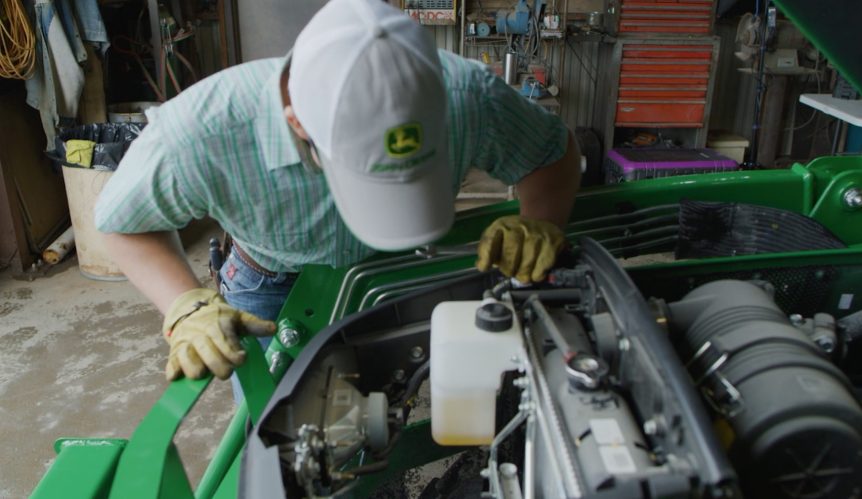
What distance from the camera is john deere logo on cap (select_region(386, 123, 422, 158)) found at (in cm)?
92

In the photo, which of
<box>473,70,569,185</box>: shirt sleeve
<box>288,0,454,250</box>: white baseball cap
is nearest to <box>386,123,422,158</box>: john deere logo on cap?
<box>288,0,454,250</box>: white baseball cap

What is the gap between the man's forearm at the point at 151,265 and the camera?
1.30 m

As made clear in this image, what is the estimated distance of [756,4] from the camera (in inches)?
152

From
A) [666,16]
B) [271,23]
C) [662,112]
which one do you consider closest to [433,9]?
[271,23]

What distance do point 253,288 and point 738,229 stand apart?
44.4 inches

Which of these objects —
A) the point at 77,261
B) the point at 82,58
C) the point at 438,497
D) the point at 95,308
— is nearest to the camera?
the point at 438,497

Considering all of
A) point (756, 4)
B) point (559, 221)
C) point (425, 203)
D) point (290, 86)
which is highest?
point (756, 4)

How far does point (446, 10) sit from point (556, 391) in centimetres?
366

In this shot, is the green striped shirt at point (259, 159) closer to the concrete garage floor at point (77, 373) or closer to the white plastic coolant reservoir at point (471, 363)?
the white plastic coolant reservoir at point (471, 363)

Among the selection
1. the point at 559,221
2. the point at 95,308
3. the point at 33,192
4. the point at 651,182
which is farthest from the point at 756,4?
the point at 33,192

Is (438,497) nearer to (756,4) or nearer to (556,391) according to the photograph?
(556,391)

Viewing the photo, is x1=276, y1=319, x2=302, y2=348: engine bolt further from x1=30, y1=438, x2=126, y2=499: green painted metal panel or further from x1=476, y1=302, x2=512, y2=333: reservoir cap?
x1=476, y1=302, x2=512, y2=333: reservoir cap

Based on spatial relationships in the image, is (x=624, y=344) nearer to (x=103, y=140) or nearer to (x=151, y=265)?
(x=151, y=265)

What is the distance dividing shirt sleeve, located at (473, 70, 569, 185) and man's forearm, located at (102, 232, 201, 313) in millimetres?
639
